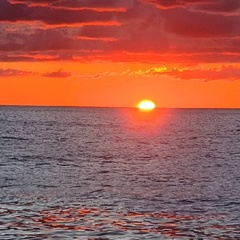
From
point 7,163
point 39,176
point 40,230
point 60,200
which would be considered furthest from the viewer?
point 7,163

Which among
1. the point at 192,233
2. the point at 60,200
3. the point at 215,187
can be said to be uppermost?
the point at 215,187

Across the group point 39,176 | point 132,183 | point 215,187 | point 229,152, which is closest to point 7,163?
point 39,176

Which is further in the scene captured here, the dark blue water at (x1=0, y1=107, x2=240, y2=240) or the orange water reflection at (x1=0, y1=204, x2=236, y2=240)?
the dark blue water at (x1=0, y1=107, x2=240, y2=240)

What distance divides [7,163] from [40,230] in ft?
125

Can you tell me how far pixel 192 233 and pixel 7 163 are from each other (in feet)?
131

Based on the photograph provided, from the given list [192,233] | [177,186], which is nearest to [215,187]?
[177,186]

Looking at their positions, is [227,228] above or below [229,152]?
below

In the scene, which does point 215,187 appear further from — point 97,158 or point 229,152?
point 229,152

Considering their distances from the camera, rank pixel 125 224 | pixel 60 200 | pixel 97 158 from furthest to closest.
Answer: pixel 97 158
pixel 60 200
pixel 125 224

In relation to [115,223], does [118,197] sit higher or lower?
higher

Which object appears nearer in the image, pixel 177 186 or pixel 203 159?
pixel 177 186

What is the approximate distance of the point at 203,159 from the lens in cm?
7962

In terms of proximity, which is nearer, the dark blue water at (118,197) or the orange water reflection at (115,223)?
the orange water reflection at (115,223)

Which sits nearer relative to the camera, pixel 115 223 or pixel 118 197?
pixel 115 223
